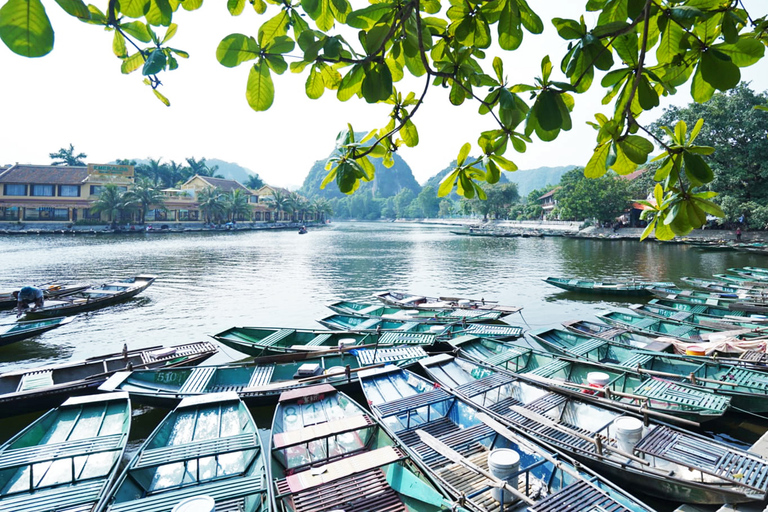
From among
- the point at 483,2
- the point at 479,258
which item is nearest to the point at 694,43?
the point at 483,2

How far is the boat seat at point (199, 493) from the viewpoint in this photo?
4.62 m

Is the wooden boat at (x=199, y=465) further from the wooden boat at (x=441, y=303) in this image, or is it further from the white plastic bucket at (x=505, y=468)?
the wooden boat at (x=441, y=303)

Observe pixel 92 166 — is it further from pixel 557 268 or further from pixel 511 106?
pixel 511 106

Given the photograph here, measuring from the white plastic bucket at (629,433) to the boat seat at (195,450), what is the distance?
17.3 ft

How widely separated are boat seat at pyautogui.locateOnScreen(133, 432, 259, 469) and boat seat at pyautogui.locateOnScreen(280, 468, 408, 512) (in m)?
0.93

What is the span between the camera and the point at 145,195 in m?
56.3

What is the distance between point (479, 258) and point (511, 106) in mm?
37498

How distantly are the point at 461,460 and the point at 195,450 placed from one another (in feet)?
11.8

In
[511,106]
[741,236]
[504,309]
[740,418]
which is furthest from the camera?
[741,236]

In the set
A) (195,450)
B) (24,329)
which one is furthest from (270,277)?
(195,450)

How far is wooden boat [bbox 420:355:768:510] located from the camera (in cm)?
502

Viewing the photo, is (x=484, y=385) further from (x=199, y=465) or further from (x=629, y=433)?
(x=199, y=465)

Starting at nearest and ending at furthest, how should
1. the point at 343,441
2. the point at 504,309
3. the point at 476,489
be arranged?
the point at 476,489
the point at 343,441
the point at 504,309

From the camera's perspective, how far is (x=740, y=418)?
7953 mm
